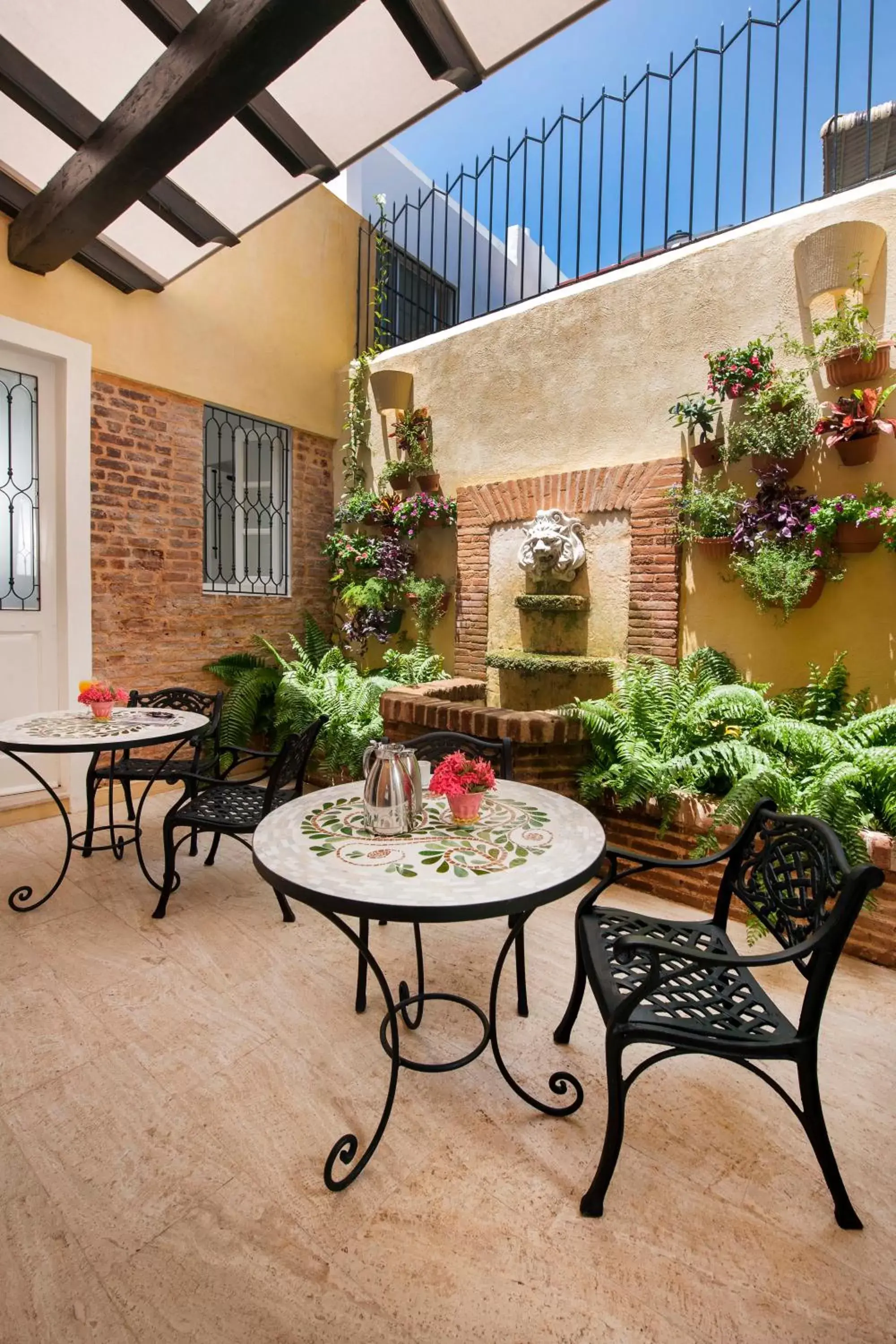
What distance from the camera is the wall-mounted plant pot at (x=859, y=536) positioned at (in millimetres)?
3199

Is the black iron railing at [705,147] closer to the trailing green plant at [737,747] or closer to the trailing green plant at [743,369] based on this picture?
the trailing green plant at [743,369]

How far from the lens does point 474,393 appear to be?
4930mm

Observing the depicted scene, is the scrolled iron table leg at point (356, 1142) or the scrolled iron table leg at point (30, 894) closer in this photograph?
the scrolled iron table leg at point (356, 1142)

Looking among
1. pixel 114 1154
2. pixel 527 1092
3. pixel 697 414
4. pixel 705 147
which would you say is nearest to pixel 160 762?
pixel 114 1154

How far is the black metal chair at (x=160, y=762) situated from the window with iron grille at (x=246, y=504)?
1489mm

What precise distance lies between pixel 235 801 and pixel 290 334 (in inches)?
166

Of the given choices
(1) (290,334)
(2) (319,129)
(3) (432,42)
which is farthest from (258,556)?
(3) (432,42)

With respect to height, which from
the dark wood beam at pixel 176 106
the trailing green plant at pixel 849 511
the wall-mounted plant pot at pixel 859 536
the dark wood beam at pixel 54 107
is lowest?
the wall-mounted plant pot at pixel 859 536

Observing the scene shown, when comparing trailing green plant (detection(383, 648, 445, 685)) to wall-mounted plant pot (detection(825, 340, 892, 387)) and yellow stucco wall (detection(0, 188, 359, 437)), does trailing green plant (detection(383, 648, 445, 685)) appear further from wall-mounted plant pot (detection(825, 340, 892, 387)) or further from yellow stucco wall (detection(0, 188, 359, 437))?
wall-mounted plant pot (detection(825, 340, 892, 387))

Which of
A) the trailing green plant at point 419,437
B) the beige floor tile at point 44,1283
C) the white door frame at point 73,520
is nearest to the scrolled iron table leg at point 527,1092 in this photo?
the beige floor tile at point 44,1283

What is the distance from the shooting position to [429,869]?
156cm

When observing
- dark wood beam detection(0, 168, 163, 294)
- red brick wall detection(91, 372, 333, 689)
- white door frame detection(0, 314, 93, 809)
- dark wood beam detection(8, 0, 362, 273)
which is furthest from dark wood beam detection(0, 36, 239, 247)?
red brick wall detection(91, 372, 333, 689)

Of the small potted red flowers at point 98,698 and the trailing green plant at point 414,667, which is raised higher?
the trailing green plant at point 414,667

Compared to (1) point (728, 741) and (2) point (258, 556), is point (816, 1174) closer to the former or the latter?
(1) point (728, 741)
